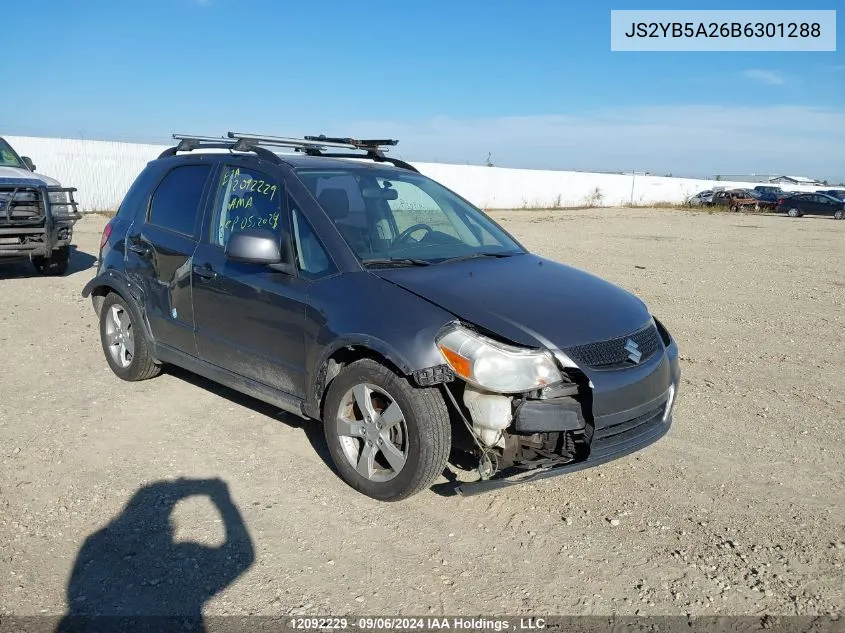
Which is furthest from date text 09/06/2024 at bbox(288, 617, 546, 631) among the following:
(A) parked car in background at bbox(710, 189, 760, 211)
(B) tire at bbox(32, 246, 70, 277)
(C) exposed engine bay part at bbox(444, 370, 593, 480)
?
(A) parked car in background at bbox(710, 189, 760, 211)

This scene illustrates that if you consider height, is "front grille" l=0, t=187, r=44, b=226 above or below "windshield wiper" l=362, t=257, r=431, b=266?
above

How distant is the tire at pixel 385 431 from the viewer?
345cm

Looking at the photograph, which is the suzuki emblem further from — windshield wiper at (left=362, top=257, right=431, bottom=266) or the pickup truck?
the pickup truck

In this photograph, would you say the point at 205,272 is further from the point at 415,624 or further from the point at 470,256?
the point at 415,624

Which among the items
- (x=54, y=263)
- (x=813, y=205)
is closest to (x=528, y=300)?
(x=54, y=263)

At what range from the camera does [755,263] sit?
1450cm

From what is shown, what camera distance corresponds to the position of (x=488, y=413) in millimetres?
3398

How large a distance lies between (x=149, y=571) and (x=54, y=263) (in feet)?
29.9

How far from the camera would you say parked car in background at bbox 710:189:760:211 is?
41.8m

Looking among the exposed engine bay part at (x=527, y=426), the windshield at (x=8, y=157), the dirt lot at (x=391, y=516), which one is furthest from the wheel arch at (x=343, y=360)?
the windshield at (x=8, y=157)

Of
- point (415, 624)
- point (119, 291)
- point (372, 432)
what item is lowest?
point (415, 624)

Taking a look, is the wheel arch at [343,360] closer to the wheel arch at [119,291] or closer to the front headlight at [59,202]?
the wheel arch at [119,291]

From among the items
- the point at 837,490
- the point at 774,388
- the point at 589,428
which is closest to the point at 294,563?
the point at 589,428

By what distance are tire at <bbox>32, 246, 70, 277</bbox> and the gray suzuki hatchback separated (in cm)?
625
